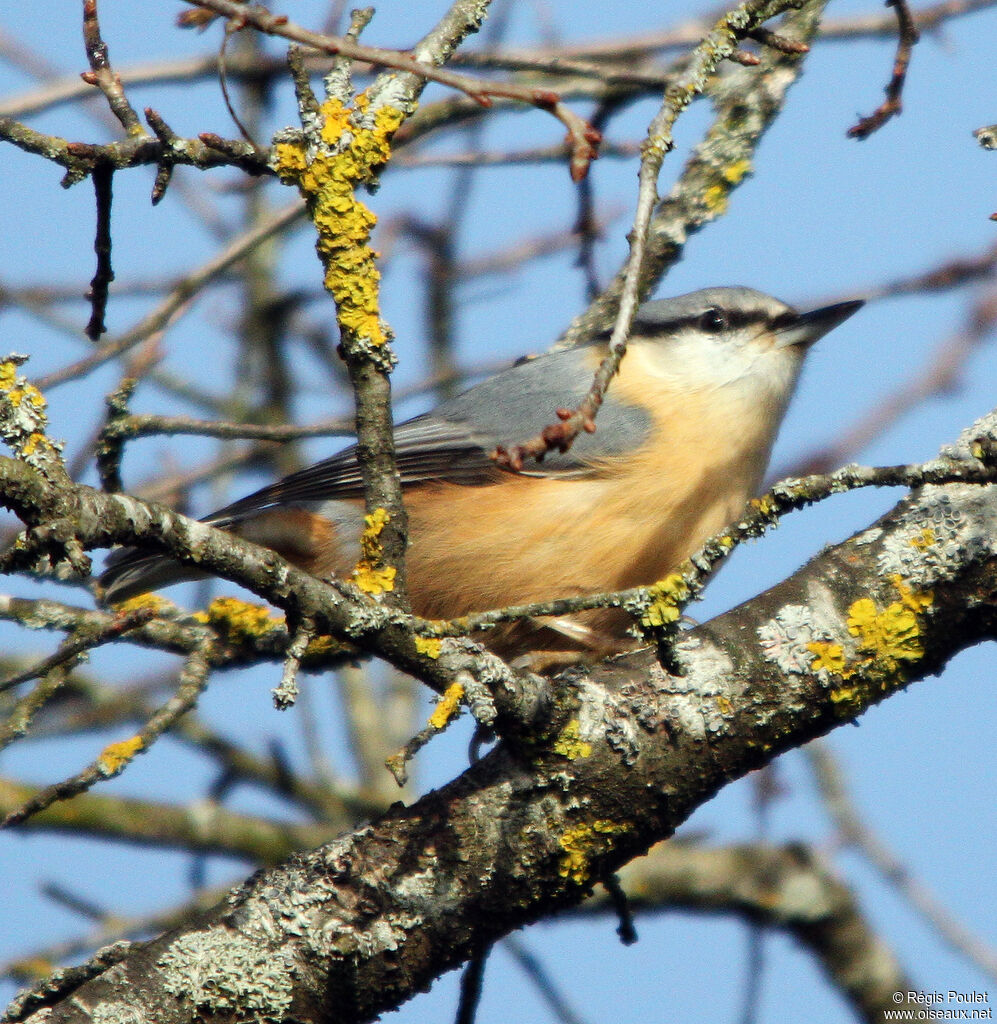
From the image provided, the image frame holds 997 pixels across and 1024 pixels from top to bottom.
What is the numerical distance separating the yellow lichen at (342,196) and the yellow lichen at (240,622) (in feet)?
4.60

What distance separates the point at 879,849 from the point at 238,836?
227cm

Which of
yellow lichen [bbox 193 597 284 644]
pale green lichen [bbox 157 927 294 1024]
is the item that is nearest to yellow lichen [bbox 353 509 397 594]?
pale green lichen [bbox 157 927 294 1024]

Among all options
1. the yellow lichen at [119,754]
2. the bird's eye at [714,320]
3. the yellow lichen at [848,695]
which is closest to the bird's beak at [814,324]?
the bird's eye at [714,320]

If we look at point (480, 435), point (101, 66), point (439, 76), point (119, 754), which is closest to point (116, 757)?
point (119, 754)

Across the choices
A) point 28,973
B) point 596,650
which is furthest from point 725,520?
Answer: point 28,973

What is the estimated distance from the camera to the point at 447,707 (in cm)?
199

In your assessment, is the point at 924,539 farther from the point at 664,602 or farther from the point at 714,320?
the point at 714,320

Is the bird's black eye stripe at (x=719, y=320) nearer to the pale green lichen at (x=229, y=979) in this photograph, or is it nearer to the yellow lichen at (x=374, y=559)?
the yellow lichen at (x=374, y=559)

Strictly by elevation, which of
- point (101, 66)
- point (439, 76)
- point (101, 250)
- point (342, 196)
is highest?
point (101, 66)

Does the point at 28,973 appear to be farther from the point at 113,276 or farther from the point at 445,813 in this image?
the point at 113,276

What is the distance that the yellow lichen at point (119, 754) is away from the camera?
2385mm

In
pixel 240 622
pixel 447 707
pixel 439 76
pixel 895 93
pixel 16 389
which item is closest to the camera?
pixel 439 76

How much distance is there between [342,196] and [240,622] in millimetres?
1505

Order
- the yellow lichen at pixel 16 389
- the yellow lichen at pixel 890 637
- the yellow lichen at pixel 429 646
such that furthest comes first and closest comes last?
the yellow lichen at pixel 890 637 < the yellow lichen at pixel 429 646 < the yellow lichen at pixel 16 389
